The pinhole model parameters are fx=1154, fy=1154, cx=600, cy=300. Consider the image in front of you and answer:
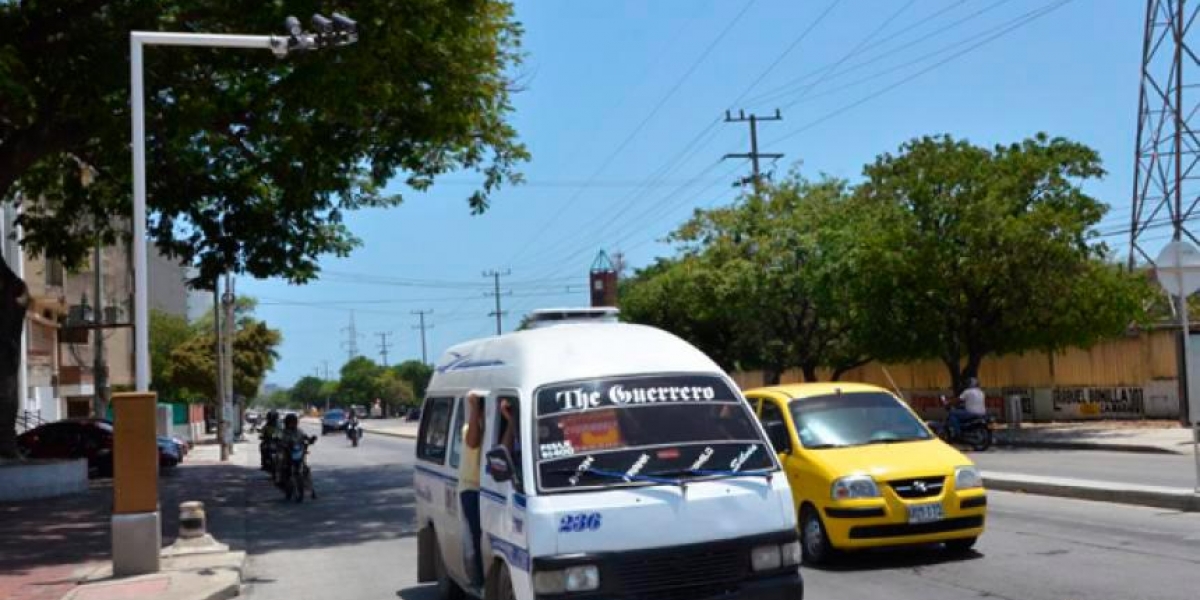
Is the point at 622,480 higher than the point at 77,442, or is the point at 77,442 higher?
the point at 622,480

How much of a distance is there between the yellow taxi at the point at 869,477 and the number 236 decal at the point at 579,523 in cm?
404

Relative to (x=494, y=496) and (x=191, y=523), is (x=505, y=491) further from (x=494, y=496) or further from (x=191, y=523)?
(x=191, y=523)

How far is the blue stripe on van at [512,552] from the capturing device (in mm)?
7082

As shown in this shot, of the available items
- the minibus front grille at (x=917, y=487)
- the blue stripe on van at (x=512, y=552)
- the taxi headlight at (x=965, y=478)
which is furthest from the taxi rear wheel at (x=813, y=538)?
the blue stripe on van at (x=512, y=552)

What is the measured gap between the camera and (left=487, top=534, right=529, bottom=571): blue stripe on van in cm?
708

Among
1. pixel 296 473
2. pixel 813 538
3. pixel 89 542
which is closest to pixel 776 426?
pixel 813 538

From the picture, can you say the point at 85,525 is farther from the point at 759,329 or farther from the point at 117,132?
the point at 759,329

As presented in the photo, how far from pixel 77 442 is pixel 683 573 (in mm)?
29022

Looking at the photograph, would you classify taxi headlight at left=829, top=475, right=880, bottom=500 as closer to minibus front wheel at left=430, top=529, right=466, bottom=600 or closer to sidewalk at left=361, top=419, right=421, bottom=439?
minibus front wheel at left=430, top=529, right=466, bottom=600

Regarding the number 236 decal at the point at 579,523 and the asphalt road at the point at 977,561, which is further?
the asphalt road at the point at 977,561

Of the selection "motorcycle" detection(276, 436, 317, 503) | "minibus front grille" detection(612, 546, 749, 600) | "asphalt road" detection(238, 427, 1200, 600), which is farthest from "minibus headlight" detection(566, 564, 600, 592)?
"motorcycle" detection(276, 436, 317, 503)

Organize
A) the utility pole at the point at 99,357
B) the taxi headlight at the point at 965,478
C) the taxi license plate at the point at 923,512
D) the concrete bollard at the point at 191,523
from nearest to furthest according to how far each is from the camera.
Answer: the taxi license plate at the point at 923,512 → the taxi headlight at the point at 965,478 → the concrete bollard at the point at 191,523 → the utility pole at the point at 99,357

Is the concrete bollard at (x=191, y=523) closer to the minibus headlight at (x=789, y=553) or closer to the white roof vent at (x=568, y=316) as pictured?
the white roof vent at (x=568, y=316)

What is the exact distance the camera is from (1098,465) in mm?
21031
